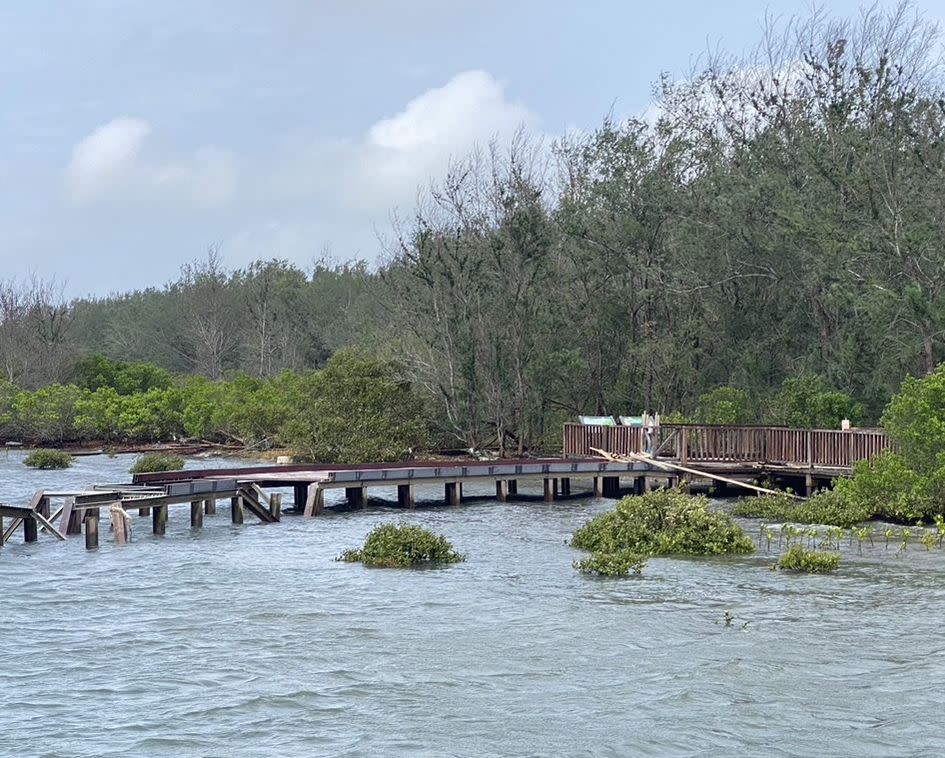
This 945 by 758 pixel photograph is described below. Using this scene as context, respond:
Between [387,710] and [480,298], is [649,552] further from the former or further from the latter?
[480,298]

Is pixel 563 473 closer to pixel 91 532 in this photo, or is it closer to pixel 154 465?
pixel 154 465

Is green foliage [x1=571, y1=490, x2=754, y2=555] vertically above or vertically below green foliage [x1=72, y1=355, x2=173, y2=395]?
below

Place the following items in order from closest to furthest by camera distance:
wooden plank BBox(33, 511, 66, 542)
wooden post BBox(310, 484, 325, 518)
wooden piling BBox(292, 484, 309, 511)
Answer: wooden plank BBox(33, 511, 66, 542) → wooden post BBox(310, 484, 325, 518) → wooden piling BBox(292, 484, 309, 511)

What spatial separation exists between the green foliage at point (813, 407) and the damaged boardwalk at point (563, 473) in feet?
9.56

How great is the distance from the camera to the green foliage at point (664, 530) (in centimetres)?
2712

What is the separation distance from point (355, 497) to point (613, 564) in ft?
49.2

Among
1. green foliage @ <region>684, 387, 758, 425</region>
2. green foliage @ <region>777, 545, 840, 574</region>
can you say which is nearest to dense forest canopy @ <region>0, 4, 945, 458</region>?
green foliage @ <region>684, 387, 758, 425</region>

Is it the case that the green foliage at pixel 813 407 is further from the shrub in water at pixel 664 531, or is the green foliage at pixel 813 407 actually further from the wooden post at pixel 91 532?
the wooden post at pixel 91 532

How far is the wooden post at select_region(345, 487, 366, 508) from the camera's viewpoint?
124 feet

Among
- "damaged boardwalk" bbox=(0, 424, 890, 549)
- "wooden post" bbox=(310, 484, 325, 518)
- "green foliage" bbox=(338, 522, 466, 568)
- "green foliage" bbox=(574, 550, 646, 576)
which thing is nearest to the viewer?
"green foliage" bbox=(574, 550, 646, 576)

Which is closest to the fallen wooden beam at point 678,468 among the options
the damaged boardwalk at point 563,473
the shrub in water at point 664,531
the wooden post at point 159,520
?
the damaged boardwalk at point 563,473

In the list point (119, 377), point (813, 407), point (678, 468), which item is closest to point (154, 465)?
point (678, 468)

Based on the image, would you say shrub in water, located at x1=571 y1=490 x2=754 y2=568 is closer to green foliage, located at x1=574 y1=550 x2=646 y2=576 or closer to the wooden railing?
green foliage, located at x1=574 y1=550 x2=646 y2=576

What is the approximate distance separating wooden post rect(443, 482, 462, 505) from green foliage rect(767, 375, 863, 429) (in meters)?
11.3
